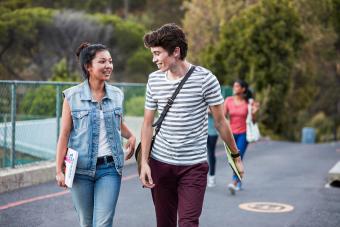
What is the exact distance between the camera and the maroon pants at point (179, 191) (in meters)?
4.46

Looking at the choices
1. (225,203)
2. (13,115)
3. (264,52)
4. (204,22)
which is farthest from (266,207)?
(204,22)

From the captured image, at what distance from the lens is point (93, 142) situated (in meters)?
4.46

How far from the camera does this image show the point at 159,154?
4578 millimetres

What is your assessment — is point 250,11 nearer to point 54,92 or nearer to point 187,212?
point 54,92

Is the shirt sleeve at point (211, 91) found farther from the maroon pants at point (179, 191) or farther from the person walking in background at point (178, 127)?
the maroon pants at point (179, 191)

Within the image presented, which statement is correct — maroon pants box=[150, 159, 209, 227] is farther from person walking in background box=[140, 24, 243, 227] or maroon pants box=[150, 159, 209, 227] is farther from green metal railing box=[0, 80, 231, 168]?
green metal railing box=[0, 80, 231, 168]

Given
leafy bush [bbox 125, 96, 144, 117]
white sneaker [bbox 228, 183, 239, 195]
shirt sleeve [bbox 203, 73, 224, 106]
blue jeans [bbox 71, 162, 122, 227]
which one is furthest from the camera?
leafy bush [bbox 125, 96, 144, 117]

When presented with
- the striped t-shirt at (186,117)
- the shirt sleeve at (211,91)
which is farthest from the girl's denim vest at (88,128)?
the shirt sleeve at (211,91)

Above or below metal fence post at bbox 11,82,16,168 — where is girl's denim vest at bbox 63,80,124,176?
above

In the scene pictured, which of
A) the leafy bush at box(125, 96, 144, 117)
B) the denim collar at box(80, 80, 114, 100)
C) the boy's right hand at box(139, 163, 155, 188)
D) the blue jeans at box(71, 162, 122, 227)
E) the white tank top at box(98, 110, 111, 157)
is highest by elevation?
the denim collar at box(80, 80, 114, 100)

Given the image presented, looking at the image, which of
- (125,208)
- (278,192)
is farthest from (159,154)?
(278,192)

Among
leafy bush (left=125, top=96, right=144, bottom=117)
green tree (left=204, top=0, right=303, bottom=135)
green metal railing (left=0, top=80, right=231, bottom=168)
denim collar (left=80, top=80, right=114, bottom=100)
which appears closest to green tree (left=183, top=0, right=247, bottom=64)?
green tree (left=204, top=0, right=303, bottom=135)

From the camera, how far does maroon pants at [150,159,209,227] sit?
4.46m

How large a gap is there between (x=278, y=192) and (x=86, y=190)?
614cm
